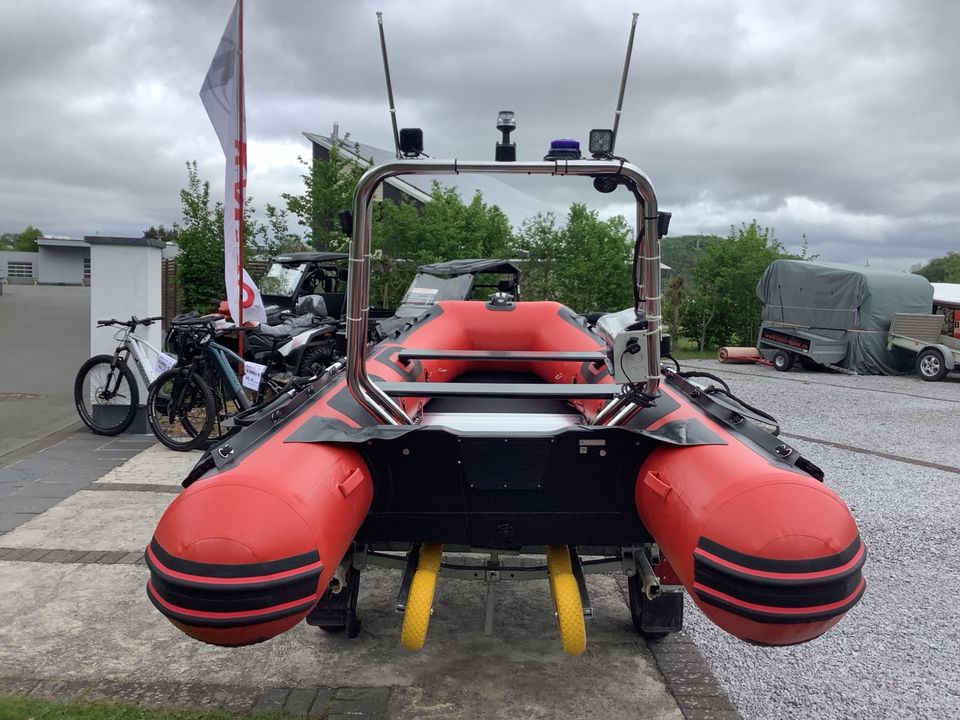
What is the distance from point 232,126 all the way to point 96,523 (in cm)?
394

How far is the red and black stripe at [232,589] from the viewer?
6.00 ft

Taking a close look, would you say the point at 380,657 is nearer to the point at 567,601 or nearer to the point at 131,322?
the point at 567,601

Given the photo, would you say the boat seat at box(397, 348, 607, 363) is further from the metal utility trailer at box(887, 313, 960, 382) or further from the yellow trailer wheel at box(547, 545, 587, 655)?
the metal utility trailer at box(887, 313, 960, 382)

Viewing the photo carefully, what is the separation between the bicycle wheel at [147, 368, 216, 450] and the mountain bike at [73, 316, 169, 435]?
317 millimetres

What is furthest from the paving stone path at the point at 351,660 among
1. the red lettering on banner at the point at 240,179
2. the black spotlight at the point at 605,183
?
the red lettering on banner at the point at 240,179

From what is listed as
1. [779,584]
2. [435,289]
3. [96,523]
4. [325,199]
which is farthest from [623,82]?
[325,199]

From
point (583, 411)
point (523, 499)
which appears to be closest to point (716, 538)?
point (523, 499)

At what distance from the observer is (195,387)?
6.13 m

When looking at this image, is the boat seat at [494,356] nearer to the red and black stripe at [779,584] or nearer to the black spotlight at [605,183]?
the black spotlight at [605,183]

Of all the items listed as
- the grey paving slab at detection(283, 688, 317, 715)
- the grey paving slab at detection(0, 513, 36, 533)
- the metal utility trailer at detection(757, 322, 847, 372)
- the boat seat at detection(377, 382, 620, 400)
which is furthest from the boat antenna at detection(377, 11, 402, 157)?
the metal utility trailer at detection(757, 322, 847, 372)

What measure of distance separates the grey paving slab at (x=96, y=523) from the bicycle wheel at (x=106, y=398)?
1.74 m

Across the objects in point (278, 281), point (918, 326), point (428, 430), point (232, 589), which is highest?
point (278, 281)

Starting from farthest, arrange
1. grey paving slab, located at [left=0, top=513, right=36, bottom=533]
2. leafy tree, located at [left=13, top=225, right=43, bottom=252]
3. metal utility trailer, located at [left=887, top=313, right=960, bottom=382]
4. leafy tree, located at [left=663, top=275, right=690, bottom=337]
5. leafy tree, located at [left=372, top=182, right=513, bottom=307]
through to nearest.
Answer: leafy tree, located at [left=13, top=225, right=43, bottom=252] → leafy tree, located at [left=663, top=275, right=690, bottom=337] → leafy tree, located at [left=372, top=182, right=513, bottom=307] → metal utility trailer, located at [left=887, top=313, right=960, bottom=382] → grey paving slab, located at [left=0, top=513, right=36, bottom=533]

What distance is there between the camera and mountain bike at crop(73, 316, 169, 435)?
639cm
